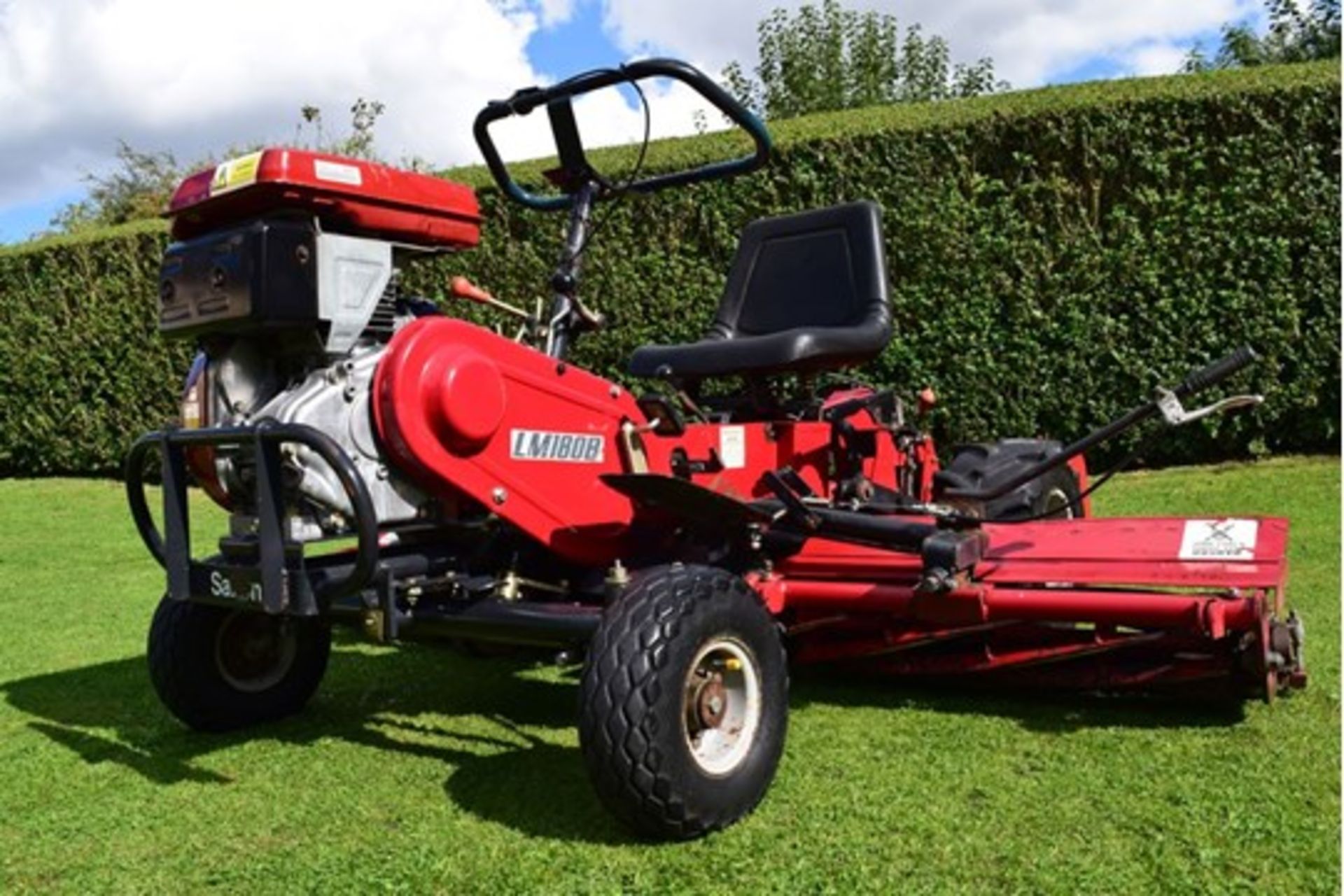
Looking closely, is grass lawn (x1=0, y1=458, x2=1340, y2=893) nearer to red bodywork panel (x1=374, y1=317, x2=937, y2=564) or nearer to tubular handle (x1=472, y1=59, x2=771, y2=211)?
red bodywork panel (x1=374, y1=317, x2=937, y2=564)

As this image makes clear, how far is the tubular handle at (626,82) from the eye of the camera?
3.50 m

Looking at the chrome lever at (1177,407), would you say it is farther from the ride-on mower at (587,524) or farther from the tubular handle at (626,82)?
the tubular handle at (626,82)

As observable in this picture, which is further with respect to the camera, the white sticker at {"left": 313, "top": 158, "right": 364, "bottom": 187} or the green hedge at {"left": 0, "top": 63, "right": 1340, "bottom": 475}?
the green hedge at {"left": 0, "top": 63, "right": 1340, "bottom": 475}

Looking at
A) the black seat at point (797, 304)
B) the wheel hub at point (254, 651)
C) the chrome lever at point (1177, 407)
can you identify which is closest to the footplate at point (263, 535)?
the wheel hub at point (254, 651)

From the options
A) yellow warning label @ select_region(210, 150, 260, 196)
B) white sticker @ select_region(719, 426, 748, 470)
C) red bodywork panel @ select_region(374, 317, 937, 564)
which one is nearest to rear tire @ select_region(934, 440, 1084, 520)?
white sticker @ select_region(719, 426, 748, 470)

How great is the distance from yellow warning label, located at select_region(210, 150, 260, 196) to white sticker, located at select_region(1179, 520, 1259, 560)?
276 centimetres

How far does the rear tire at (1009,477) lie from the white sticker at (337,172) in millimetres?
2632

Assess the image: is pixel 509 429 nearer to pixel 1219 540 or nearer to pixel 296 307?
pixel 296 307

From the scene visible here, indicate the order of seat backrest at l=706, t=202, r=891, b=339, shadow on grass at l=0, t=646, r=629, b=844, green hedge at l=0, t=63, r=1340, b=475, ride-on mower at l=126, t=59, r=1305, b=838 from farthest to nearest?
green hedge at l=0, t=63, r=1340, b=475 < seat backrest at l=706, t=202, r=891, b=339 < shadow on grass at l=0, t=646, r=629, b=844 < ride-on mower at l=126, t=59, r=1305, b=838

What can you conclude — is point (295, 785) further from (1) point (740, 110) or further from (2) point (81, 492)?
(2) point (81, 492)

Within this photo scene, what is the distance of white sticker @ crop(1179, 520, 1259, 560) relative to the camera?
12.2 ft

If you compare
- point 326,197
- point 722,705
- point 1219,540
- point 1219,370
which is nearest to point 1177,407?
point 1219,370

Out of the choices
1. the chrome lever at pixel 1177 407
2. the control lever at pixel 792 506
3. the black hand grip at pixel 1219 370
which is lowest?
the control lever at pixel 792 506

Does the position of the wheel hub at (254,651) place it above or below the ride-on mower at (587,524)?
below
